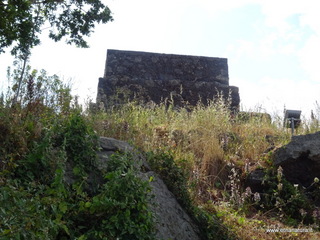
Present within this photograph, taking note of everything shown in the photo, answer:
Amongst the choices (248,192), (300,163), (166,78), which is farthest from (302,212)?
(166,78)

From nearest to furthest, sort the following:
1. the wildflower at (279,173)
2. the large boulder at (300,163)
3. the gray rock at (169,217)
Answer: the gray rock at (169,217) < the wildflower at (279,173) < the large boulder at (300,163)

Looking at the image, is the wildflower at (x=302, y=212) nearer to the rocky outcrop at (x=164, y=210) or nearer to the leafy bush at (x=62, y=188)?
the rocky outcrop at (x=164, y=210)

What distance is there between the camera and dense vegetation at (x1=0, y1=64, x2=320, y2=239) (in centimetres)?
279

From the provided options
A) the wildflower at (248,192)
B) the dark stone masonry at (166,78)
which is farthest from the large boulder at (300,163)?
the dark stone masonry at (166,78)

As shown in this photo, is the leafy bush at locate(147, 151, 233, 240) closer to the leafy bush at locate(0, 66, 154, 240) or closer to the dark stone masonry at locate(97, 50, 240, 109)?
the leafy bush at locate(0, 66, 154, 240)

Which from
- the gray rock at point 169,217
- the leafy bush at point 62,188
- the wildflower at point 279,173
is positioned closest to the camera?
the leafy bush at point 62,188

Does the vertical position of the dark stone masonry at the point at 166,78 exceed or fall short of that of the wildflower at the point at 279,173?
it exceeds it

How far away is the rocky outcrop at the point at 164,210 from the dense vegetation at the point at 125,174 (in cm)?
13

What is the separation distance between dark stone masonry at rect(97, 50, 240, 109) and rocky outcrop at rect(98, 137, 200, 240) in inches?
206

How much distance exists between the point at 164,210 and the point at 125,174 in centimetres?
76

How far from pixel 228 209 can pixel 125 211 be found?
8.17 ft

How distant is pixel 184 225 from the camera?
144 inches

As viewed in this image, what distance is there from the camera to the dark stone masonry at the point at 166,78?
31.8ft

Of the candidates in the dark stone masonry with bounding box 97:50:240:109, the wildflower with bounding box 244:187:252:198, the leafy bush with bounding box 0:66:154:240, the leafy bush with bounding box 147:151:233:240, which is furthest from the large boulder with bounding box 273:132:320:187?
the dark stone masonry with bounding box 97:50:240:109
